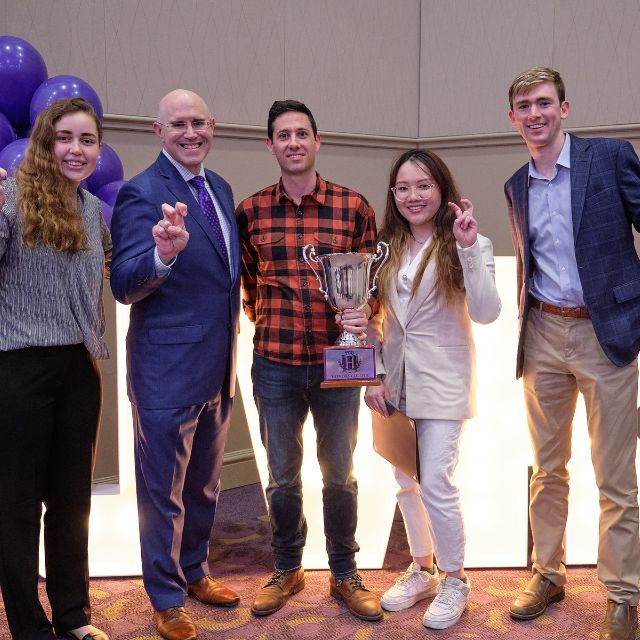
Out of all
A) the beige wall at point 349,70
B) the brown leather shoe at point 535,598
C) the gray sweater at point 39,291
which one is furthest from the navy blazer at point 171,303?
the beige wall at point 349,70

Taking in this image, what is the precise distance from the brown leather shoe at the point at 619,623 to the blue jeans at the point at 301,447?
83cm

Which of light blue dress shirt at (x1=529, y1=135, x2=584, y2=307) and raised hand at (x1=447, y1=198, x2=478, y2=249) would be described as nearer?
raised hand at (x1=447, y1=198, x2=478, y2=249)

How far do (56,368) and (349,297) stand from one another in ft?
2.86

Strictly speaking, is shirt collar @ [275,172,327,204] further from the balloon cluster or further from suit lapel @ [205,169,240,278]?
the balloon cluster

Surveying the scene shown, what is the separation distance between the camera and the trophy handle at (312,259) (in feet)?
8.09

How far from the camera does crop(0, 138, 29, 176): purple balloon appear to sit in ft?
8.98

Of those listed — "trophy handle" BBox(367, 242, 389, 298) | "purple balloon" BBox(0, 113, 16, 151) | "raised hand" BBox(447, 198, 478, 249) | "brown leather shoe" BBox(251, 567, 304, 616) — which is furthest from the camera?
"purple balloon" BBox(0, 113, 16, 151)

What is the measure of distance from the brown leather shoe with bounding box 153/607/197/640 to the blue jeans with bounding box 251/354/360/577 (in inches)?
16.2

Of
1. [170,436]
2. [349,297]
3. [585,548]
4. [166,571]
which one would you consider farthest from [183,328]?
[585,548]

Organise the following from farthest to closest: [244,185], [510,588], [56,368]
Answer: [244,185] < [510,588] < [56,368]

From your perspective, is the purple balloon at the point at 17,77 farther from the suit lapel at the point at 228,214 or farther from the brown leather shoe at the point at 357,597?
the brown leather shoe at the point at 357,597

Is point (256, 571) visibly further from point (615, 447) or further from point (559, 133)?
point (559, 133)

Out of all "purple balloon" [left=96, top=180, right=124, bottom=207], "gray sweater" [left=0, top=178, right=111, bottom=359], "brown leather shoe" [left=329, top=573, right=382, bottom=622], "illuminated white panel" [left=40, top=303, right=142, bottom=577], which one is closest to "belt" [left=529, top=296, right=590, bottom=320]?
"brown leather shoe" [left=329, top=573, right=382, bottom=622]

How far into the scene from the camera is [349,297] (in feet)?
7.92
